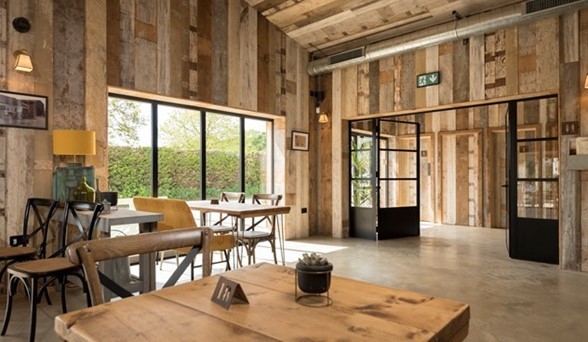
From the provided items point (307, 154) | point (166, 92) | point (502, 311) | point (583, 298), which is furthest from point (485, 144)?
point (166, 92)

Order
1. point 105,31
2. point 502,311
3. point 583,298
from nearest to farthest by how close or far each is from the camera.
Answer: point 502,311
point 583,298
point 105,31

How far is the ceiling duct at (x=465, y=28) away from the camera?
445 cm

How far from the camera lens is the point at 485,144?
8344 millimetres

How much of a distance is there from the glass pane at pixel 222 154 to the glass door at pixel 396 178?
8.01 feet

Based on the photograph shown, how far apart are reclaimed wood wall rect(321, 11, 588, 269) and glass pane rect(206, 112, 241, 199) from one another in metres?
1.75

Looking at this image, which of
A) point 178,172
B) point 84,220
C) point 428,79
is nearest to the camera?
point 84,220

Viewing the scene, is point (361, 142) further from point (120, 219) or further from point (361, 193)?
point (120, 219)

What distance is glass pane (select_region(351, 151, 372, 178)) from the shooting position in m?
6.74

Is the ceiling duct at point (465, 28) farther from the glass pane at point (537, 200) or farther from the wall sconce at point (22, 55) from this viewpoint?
the wall sconce at point (22, 55)

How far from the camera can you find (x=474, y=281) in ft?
13.3

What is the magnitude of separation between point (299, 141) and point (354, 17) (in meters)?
2.27

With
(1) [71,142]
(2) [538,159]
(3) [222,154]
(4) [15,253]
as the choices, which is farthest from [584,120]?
(4) [15,253]

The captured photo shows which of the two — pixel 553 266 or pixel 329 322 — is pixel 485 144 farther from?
pixel 329 322

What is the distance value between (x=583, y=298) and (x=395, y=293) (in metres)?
3.25
